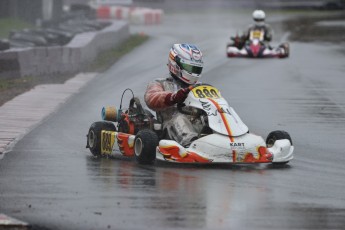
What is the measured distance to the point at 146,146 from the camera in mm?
10328

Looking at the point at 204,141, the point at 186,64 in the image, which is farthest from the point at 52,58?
the point at 204,141

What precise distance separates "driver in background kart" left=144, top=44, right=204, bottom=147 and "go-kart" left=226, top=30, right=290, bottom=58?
14.4 meters

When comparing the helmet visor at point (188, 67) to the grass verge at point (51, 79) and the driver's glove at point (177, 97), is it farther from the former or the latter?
the grass verge at point (51, 79)

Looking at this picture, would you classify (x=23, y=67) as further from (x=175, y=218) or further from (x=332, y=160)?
(x=175, y=218)

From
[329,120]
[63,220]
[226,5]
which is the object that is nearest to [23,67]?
[329,120]

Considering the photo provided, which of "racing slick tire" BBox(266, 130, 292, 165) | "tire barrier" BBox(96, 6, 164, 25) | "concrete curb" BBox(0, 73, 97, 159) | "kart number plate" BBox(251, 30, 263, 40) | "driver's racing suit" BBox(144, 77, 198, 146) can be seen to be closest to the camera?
"driver's racing suit" BBox(144, 77, 198, 146)

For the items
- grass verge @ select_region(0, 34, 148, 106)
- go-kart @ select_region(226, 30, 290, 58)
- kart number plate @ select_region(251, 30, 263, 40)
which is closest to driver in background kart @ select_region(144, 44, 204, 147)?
grass verge @ select_region(0, 34, 148, 106)

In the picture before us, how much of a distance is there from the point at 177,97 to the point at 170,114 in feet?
1.08

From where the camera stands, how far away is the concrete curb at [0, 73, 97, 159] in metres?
12.8

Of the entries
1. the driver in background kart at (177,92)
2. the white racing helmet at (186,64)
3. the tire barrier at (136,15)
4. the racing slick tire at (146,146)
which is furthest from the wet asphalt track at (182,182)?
the tire barrier at (136,15)

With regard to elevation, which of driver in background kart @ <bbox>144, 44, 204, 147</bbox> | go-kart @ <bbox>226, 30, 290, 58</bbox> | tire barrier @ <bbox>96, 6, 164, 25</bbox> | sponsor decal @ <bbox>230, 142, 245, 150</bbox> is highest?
driver in background kart @ <bbox>144, 44, 204, 147</bbox>

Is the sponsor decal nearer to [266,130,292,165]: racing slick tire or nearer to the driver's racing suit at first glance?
the driver's racing suit

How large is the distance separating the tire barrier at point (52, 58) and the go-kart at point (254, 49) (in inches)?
128

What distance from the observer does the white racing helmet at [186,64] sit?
11.1 metres
